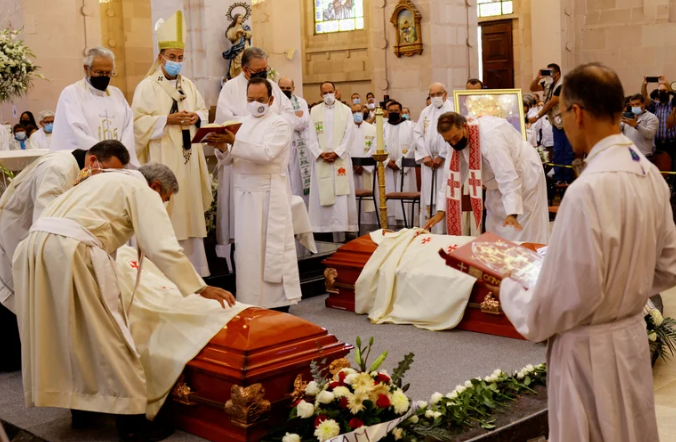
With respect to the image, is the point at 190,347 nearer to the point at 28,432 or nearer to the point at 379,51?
the point at 28,432

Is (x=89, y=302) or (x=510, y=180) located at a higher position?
(x=510, y=180)

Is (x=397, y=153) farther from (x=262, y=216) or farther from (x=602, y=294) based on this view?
(x=602, y=294)

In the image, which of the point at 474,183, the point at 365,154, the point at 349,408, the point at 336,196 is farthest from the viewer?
the point at 365,154

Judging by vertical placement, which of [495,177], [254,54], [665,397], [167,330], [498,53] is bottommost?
[665,397]

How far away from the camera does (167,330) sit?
15.0ft

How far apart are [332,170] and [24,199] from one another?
535 centimetres

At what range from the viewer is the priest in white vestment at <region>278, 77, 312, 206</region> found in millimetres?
10266

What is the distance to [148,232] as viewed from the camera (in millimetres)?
4207

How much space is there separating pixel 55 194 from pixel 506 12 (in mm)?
15098

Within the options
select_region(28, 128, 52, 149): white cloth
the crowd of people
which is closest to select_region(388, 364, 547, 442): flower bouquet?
the crowd of people

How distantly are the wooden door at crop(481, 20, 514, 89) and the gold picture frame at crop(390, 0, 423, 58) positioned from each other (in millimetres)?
4577

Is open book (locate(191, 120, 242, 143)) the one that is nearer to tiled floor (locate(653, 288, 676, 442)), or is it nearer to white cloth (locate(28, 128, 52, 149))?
tiled floor (locate(653, 288, 676, 442))

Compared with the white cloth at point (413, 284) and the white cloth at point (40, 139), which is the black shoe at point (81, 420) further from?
the white cloth at point (40, 139)

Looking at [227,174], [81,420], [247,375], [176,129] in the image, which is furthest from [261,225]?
[247,375]
